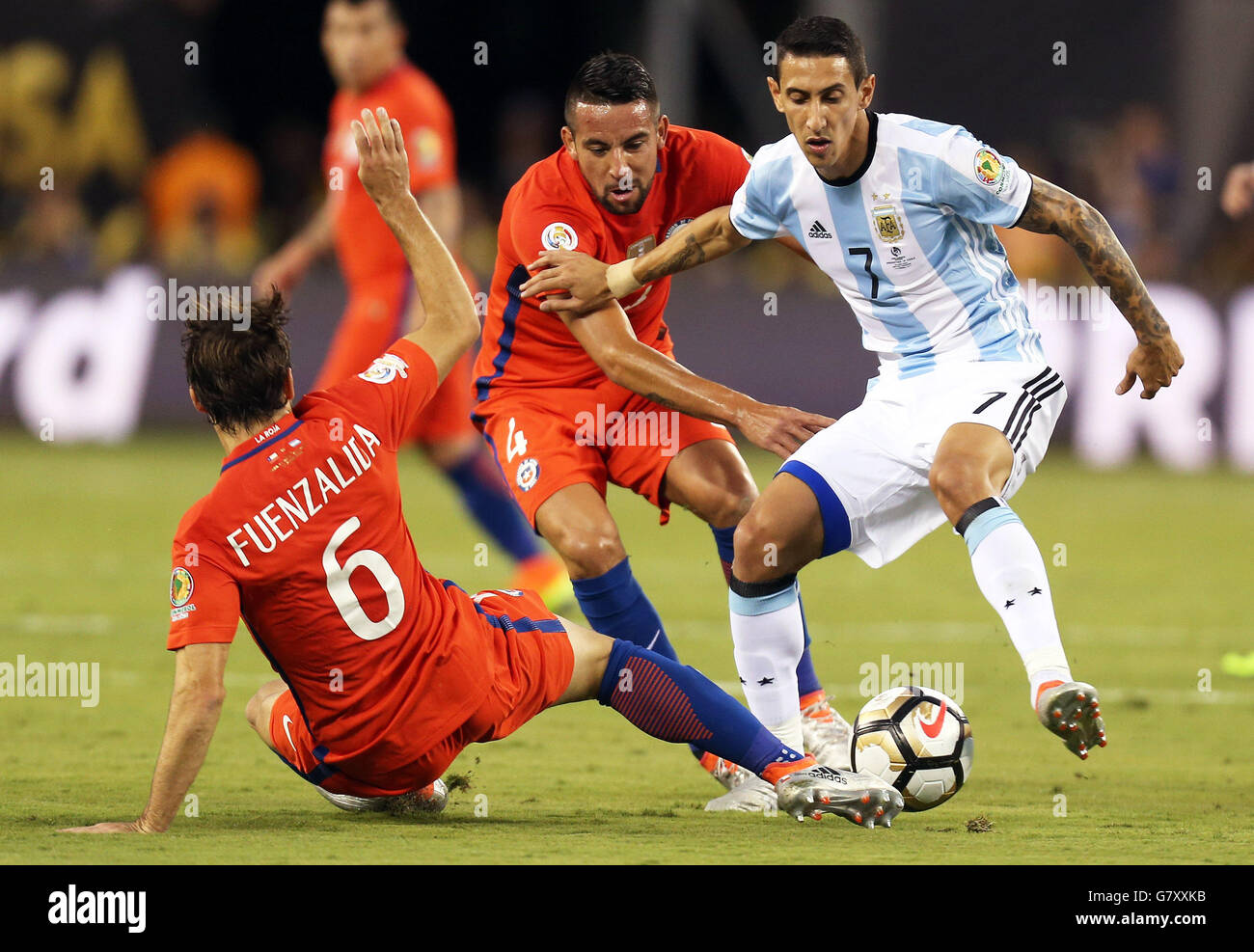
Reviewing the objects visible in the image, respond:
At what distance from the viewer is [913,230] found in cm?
578

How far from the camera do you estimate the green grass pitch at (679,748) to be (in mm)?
4988

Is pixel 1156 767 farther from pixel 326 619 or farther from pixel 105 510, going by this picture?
pixel 105 510

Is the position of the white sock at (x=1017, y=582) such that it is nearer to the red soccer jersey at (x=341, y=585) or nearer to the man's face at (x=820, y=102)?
the man's face at (x=820, y=102)

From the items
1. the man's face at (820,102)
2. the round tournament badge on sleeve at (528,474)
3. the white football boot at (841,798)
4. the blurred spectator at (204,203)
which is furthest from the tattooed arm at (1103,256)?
the blurred spectator at (204,203)

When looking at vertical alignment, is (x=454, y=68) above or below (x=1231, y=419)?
above

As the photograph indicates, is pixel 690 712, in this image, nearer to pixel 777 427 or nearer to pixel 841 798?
pixel 841 798

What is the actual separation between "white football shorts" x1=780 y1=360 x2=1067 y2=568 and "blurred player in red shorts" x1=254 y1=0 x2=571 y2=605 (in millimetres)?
3632

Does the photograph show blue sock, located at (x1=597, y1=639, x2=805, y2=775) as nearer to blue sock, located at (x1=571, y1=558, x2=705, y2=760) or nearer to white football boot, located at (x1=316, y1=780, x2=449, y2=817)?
white football boot, located at (x1=316, y1=780, x2=449, y2=817)

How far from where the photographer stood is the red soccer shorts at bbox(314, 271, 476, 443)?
9.37 metres

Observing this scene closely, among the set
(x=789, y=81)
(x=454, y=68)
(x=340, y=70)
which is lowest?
(x=789, y=81)

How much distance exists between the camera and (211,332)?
4855mm

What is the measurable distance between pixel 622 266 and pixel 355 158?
3931 millimetres

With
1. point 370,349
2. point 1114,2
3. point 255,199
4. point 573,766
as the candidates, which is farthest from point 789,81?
point 1114,2

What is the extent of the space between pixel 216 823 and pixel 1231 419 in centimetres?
1182
